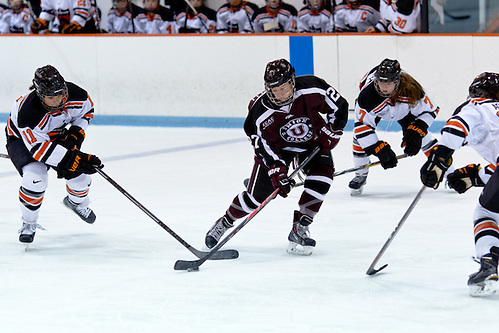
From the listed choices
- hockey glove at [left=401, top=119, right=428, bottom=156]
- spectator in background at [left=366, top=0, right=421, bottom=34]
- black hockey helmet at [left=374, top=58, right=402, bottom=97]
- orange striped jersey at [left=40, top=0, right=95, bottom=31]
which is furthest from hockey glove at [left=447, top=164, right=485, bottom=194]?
orange striped jersey at [left=40, top=0, right=95, bottom=31]

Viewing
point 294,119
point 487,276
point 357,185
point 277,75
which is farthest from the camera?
point 357,185

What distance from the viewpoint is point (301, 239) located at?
3666 mm

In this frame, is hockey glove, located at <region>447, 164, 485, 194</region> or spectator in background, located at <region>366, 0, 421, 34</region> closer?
hockey glove, located at <region>447, 164, 485, 194</region>

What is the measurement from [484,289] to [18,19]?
7.81 meters

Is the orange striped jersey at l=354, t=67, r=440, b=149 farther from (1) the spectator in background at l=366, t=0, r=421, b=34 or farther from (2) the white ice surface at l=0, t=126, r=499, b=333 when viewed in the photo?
(1) the spectator in background at l=366, t=0, r=421, b=34

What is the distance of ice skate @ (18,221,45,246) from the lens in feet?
13.0

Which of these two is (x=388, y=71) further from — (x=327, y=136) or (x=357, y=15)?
(x=357, y=15)

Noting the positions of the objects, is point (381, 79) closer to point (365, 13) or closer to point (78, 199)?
point (78, 199)

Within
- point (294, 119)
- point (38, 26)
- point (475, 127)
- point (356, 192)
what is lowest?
point (356, 192)

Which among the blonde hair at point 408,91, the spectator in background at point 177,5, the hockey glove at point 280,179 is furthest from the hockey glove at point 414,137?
the spectator in background at point 177,5

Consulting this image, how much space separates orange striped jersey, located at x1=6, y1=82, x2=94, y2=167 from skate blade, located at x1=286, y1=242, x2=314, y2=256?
1.06m

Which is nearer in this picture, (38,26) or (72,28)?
(72,28)

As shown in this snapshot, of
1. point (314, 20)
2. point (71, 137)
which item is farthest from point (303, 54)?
point (71, 137)

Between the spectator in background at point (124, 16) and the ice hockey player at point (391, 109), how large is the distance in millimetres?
4806
